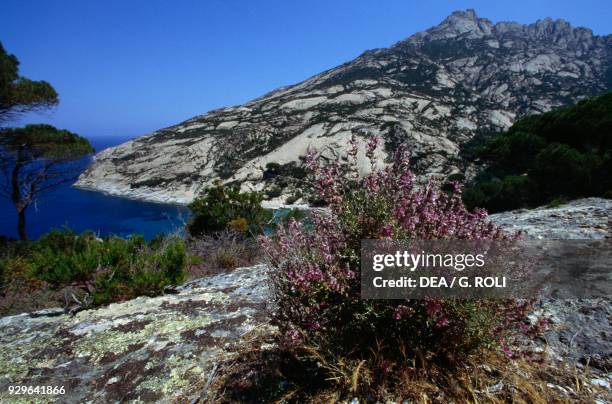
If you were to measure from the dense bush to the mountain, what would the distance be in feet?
85.4

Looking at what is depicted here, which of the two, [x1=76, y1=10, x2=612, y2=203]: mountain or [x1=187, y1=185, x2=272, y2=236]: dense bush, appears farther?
[x1=76, y1=10, x2=612, y2=203]: mountain

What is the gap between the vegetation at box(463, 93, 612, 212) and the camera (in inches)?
579

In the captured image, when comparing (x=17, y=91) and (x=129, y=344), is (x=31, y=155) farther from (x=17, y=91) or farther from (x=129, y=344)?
(x=129, y=344)

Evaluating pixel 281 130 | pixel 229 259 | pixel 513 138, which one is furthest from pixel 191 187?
pixel 229 259

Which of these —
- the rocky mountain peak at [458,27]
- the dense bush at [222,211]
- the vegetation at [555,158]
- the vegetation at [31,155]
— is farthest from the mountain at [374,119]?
the rocky mountain peak at [458,27]

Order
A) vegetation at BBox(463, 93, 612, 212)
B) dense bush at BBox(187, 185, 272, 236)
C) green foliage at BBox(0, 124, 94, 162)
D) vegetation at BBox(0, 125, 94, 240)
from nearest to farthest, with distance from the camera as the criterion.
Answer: dense bush at BBox(187, 185, 272, 236) → vegetation at BBox(463, 93, 612, 212) → green foliage at BBox(0, 124, 94, 162) → vegetation at BBox(0, 125, 94, 240)

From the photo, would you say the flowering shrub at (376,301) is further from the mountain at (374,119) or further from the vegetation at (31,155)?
the mountain at (374,119)

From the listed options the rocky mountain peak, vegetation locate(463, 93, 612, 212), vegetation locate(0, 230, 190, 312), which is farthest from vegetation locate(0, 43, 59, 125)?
the rocky mountain peak

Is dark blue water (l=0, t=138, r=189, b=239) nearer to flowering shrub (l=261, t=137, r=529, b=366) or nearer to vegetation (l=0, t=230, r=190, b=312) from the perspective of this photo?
vegetation (l=0, t=230, r=190, b=312)

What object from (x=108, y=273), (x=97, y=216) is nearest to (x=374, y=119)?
(x=97, y=216)

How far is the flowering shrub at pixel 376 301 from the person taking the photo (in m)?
2.35

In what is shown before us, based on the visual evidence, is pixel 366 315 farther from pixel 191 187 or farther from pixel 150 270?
pixel 191 187

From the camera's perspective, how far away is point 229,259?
8.42 meters

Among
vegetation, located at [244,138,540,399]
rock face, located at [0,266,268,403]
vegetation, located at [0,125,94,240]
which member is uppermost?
vegetation, located at [0,125,94,240]
